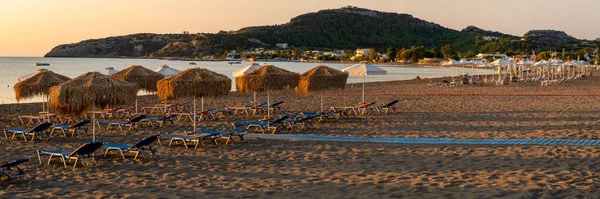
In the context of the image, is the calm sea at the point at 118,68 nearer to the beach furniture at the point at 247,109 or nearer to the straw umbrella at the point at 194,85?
the beach furniture at the point at 247,109

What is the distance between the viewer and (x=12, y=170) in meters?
8.02

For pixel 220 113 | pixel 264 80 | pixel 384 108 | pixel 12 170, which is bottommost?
pixel 12 170

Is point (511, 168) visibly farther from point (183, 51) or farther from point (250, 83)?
point (183, 51)

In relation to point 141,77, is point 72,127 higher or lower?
lower

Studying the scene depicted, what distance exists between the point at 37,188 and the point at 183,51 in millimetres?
163032

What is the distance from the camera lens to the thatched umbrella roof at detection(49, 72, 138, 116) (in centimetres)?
910

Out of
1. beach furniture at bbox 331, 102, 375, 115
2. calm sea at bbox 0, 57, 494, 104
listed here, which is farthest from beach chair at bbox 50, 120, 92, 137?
calm sea at bbox 0, 57, 494, 104

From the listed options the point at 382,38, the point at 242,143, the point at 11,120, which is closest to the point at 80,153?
the point at 242,143

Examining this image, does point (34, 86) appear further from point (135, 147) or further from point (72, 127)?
point (135, 147)

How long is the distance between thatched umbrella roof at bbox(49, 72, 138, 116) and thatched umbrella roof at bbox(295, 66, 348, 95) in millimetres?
5936

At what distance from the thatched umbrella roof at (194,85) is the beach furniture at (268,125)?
95 cm

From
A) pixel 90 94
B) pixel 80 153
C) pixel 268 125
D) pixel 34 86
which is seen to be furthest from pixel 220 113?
pixel 80 153

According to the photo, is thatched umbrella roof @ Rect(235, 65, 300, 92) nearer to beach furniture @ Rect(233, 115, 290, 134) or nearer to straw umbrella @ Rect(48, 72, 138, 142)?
beach furniture @ Rect(233, 115, 290, 134)

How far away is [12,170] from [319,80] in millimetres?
8252
